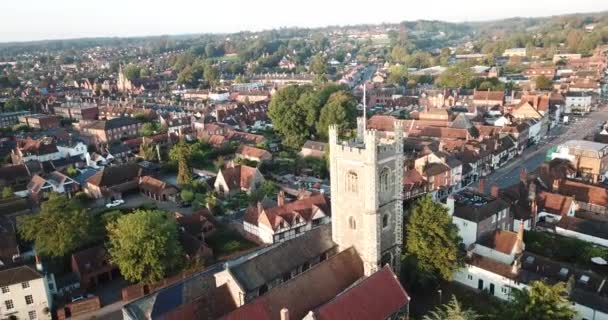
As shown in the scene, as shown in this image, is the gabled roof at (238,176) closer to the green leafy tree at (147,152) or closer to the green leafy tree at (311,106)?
the green leafy tree at (147,152)

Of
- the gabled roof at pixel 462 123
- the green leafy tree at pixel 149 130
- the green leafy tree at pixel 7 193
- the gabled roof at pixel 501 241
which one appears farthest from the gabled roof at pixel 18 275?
the gabled roof at pixel 462 123

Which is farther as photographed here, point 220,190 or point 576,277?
point 220,190

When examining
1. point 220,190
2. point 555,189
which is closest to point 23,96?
point 220,190

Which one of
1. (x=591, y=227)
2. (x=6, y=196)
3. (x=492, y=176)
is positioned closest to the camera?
(x=591, y=227)

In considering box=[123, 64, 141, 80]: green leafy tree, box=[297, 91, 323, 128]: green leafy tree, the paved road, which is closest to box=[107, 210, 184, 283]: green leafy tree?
the paved road

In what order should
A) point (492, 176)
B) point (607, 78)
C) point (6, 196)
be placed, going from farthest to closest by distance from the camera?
point (607, 78)
point (492, 176)
point (6, 196)

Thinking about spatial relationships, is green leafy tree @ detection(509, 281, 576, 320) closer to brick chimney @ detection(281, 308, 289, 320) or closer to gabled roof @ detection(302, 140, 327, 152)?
brick chimney @ detection(281, 308, 289, 320)

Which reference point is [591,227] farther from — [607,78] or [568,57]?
[568,57]
